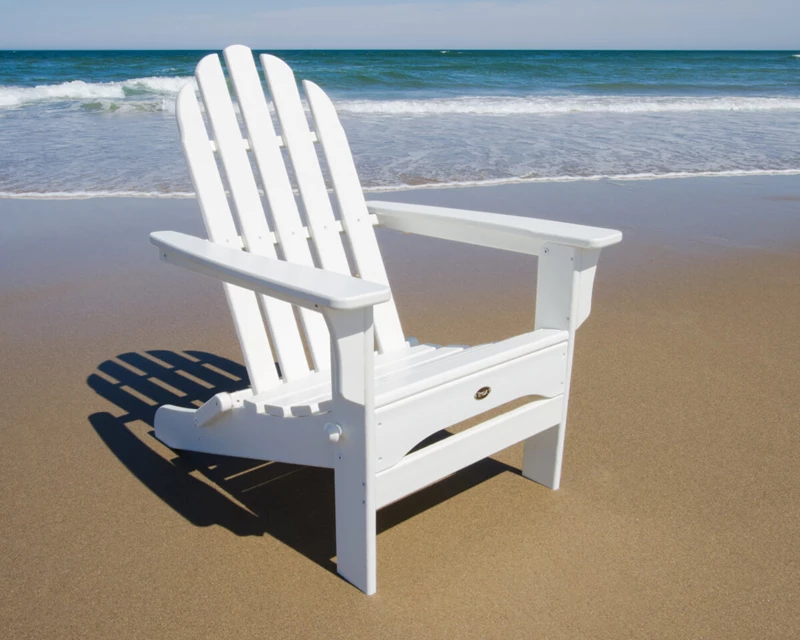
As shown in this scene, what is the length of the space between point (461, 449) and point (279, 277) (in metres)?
0.67

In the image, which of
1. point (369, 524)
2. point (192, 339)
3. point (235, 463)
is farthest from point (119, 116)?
point (369, 524)

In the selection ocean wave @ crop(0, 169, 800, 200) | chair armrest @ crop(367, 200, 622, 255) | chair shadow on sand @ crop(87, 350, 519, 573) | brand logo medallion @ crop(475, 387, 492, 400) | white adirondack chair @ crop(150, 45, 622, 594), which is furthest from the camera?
ocean wave @ crop(0, 169, 800, 200)

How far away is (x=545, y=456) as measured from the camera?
2.28m

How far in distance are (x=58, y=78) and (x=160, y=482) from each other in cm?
2004

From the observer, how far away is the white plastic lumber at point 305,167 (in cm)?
254

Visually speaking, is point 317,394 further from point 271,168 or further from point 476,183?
point 476,183

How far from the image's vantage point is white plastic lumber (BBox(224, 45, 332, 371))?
8.02ft

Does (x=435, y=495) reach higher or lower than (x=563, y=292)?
lower

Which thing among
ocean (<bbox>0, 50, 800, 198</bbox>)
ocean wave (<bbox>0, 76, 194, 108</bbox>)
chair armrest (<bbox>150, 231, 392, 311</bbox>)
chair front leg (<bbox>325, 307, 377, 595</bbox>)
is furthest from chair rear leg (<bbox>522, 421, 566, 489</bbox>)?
ocean wave (<bbox>0, 76, 194, 108</bbox>)

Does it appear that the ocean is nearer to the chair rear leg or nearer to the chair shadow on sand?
the chair shadow on sand

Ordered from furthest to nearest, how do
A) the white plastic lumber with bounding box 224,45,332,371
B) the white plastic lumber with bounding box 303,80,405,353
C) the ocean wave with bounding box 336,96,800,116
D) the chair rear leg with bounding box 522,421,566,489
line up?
the ocean wave with bounding box 336,96,800,116 < the white plastic lumber with bounding box 303,80,405,353 < the white plastic lumber with bounding box 224,45,332,371 < the chair rear leg with bounding box 522,421,566,489

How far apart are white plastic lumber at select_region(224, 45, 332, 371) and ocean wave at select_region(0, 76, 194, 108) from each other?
549 inches

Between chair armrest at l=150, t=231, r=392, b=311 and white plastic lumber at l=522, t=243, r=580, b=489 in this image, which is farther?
white plastic lumber at l=522, t=243, r=580, b=489

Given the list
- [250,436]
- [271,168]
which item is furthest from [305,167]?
[250,436]
